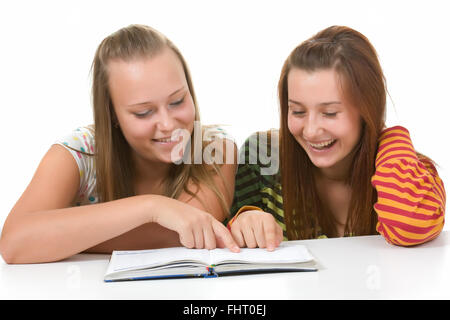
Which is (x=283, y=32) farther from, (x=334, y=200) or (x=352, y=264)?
(x=352, y=264)

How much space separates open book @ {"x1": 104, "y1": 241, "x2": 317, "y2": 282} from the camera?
3.65ft

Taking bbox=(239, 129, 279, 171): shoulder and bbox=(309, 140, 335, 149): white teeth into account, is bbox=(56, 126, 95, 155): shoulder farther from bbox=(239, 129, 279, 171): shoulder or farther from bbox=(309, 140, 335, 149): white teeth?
bbox=(309, 140, 335, 149): white teeth

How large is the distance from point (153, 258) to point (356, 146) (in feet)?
2.28

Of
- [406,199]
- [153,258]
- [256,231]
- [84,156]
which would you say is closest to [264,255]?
[256,231]

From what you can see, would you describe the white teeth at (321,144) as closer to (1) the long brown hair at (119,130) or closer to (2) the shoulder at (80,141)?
(1) the long brown hair at (119,130)

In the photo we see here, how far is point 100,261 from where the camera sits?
127 cm

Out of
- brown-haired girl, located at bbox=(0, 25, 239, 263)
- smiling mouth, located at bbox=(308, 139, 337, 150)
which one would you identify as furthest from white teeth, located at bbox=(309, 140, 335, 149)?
brown-haired girl, located at bbox=(0, 25, 239, 263)

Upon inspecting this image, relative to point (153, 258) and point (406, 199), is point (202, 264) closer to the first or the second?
point (153, 258)

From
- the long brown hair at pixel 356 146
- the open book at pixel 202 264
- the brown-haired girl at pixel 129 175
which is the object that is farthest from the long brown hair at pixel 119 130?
the open book at pixel 202 264

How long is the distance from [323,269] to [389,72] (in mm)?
1547

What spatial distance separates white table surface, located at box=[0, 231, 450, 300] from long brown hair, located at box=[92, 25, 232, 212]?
1.07ft

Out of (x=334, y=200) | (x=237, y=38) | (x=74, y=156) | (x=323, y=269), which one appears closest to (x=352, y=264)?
(x=323, y=269)

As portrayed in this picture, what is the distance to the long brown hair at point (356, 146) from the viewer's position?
57.1 inches

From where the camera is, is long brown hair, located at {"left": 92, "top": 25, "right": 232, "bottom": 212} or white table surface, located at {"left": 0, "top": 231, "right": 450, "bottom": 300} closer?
white table surface, located at {"left": 0, "top": 231, "right": 450, "bottom": 300}
